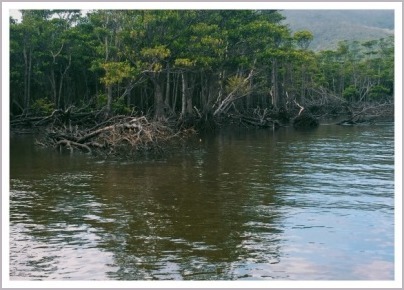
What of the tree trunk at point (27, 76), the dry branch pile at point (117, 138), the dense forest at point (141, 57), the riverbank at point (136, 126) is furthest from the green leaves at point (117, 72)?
the dry branch pile at point (117, 138)

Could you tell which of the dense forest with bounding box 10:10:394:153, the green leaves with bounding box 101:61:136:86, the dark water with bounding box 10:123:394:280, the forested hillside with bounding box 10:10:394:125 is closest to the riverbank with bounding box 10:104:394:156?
the dense forest with bounding box 10:10:394:153

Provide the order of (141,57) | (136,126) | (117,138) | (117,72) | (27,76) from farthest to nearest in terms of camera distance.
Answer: (27,76) < (141,57) < (117,72) < (117,138) < (136,126)

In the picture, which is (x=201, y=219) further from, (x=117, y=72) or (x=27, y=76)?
(x=27, y=76)

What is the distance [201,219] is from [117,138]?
10.0 meters

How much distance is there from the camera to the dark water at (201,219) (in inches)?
338

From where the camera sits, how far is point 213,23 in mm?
36156

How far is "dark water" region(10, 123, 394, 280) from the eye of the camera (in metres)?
8.59

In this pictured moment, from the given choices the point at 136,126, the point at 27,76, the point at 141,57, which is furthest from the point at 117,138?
the point at 27,76

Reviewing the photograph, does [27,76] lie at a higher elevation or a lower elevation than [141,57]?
lower

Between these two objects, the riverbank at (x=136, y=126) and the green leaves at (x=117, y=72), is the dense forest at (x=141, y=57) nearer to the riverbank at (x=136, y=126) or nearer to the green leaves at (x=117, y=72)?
the green leaves at (x=117, y=72)

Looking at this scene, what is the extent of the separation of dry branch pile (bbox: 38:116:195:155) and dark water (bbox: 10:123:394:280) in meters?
1.14

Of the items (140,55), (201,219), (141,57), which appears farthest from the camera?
(140,55)

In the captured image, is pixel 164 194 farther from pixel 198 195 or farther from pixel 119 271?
pixel 119 271

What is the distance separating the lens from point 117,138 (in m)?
20.7
